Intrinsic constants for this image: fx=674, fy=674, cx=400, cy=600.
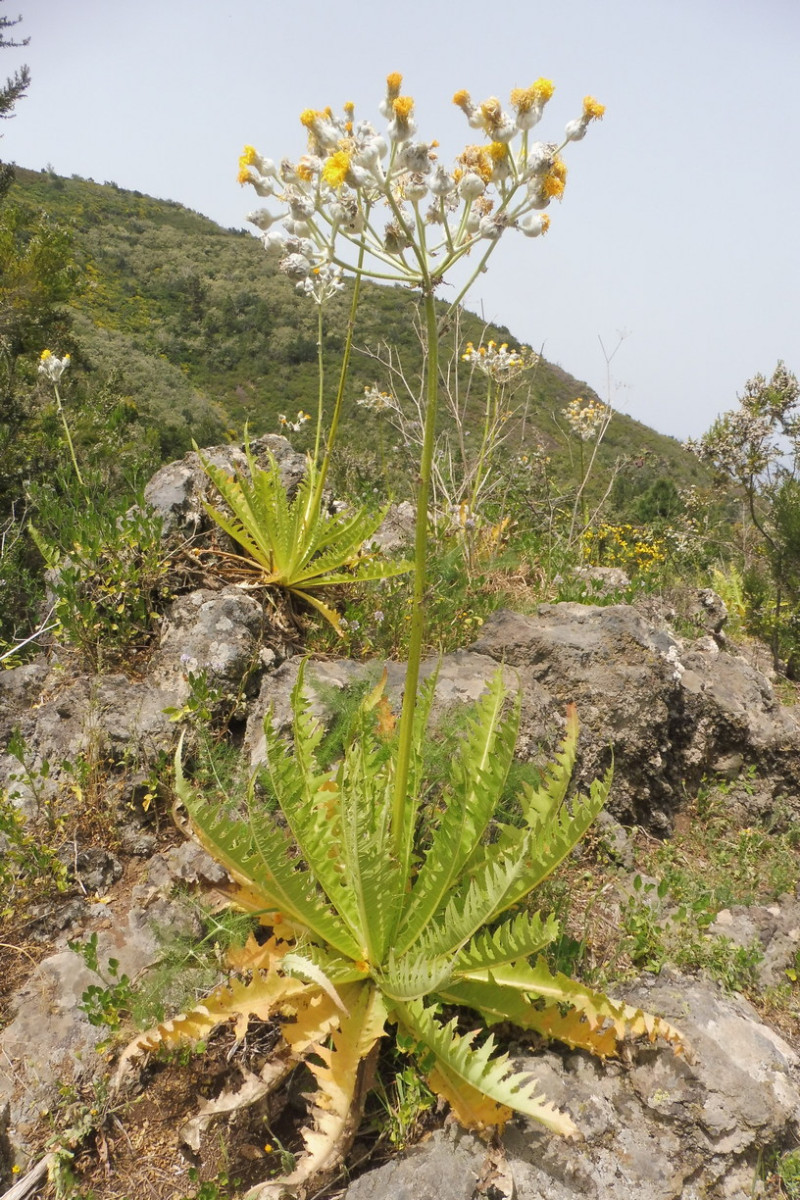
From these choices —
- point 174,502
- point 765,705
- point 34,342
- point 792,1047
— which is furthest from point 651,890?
point 34,342

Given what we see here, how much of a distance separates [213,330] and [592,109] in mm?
41425

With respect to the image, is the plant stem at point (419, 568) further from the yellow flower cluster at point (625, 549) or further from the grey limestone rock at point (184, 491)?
the yellow flower cluster at point (625, 549)

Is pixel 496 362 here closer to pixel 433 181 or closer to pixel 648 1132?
pixel 433 181

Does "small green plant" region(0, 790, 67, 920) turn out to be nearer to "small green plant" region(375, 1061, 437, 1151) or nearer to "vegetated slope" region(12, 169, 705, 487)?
"small green plant" region(375, 1061, 437, 1151)

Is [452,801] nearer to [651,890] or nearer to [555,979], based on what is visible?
[555,979]

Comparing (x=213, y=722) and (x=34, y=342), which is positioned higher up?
(x=34, y=342)

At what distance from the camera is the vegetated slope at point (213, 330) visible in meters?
28.7

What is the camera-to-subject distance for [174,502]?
382cm

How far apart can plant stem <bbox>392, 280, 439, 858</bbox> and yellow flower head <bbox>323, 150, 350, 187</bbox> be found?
278 mm

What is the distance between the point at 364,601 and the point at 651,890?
2.03 metres

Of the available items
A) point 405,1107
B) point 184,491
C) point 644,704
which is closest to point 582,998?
point 405,1107

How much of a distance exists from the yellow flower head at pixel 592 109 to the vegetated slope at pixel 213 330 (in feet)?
76.4

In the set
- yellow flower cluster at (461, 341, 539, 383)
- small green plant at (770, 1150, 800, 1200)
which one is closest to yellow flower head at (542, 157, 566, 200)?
small green plant at (770, 1150, 800, 1200)

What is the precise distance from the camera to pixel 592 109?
1.44 m
